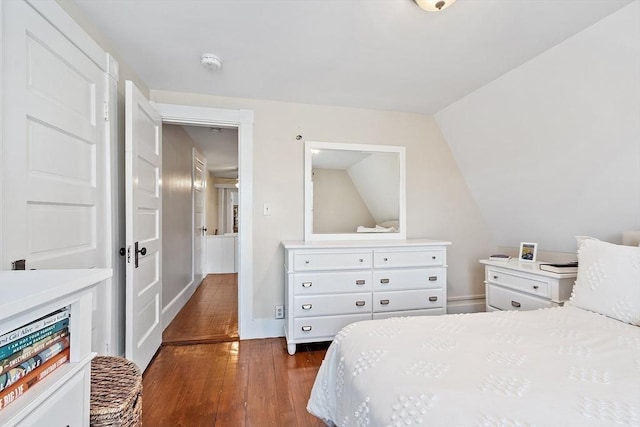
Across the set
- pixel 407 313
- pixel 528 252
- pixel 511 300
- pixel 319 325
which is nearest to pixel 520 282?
pixel 511 300

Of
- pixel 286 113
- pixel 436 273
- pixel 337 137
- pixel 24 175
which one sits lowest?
pixel 436 273

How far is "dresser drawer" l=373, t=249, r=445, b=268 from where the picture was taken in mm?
2475

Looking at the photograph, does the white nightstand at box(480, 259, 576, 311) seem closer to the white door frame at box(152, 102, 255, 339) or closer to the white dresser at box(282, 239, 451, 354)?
the white dresser at box(282, 239, 451, 354)

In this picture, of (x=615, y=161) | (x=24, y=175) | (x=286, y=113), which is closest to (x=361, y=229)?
(x=286, y=113)

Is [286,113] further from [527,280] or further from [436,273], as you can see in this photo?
[527,280]

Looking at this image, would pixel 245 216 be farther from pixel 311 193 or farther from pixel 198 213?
pixel 198 213

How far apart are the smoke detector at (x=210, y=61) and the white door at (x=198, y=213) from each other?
2.33 meters

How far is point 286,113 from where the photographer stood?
271cm

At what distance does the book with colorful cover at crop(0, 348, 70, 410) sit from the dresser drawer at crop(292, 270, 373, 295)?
162 cm

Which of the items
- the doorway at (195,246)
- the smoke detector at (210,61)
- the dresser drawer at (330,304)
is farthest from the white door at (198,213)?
the dresser drawer at (330,304)

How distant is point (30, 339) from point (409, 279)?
2396 millimetres

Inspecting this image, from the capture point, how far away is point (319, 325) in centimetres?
237

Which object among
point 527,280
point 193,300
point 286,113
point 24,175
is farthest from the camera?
point 193,300

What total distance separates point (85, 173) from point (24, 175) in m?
0.41
